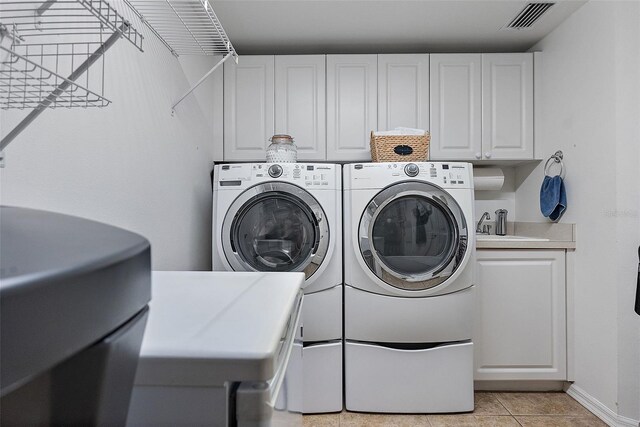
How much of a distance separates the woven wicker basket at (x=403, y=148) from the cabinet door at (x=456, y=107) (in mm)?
347

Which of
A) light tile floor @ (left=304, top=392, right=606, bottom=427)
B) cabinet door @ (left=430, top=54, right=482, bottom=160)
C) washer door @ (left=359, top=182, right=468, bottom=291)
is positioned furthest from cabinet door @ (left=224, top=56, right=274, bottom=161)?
light tile floor @ (left=304, top=392, right=606, bottom=427)

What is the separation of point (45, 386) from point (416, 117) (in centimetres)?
262

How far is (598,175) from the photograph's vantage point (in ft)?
6.81

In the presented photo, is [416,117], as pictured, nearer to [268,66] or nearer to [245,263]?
[268,66]

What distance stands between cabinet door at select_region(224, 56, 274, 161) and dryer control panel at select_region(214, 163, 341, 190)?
53cm

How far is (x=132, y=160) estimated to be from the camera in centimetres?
150

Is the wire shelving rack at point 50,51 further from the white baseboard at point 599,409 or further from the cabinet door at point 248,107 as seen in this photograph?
the white baseboard at point 599,409

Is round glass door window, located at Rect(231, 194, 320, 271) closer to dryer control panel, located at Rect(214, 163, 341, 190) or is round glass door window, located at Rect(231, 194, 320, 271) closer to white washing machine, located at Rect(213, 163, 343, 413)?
white washing machine, located at Rect(213, 163, 343, 413)

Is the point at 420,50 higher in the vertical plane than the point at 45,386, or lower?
higher

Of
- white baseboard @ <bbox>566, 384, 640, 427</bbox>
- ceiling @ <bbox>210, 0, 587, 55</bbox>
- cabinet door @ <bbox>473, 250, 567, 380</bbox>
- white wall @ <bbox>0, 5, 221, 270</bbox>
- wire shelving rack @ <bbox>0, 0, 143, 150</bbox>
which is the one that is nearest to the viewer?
wire shelving rack @ <bbox>0, 0, 143, 150</bbox>

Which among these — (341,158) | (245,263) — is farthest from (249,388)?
(341,158)

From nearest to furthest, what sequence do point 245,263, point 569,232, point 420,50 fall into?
point 245,263, point 569,232, point 420,50

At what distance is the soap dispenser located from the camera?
114 inches

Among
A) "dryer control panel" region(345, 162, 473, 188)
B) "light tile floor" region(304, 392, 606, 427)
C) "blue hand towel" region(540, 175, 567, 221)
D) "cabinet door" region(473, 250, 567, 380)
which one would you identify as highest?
"dryer control panel" region(345, 162, 473, 188)
